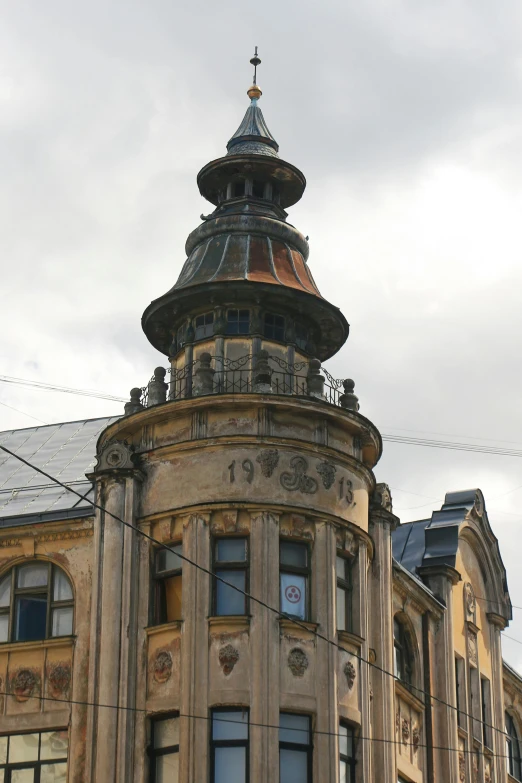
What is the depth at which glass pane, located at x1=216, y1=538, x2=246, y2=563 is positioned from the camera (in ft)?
122

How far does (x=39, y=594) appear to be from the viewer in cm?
3938

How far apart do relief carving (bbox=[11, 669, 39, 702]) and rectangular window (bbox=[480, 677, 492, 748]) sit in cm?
1624

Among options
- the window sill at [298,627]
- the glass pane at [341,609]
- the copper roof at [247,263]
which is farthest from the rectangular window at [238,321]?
the window sill at [298,627]

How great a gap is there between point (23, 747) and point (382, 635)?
9.20m

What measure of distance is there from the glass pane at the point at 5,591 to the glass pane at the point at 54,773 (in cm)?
434

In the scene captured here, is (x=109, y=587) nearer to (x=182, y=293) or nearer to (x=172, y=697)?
(x=172, y=697)

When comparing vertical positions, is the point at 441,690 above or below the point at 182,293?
below

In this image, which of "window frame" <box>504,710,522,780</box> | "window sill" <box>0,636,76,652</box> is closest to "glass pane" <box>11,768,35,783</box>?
"window sill" <box>0,636,76,652</box>

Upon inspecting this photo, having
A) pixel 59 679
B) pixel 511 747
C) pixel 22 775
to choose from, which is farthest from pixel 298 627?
pixel 511 747

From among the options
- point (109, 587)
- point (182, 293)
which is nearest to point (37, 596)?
point (109, 587)

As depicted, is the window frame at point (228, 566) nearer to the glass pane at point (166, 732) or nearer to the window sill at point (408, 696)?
the glass pane at point (166, 732)

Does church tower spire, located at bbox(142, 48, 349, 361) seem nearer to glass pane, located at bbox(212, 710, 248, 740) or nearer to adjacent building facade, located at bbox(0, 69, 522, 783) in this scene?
adjacent building facade, located at bbox(0, 69, 522, 783)

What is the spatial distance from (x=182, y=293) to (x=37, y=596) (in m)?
8.76

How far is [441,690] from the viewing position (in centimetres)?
4556
